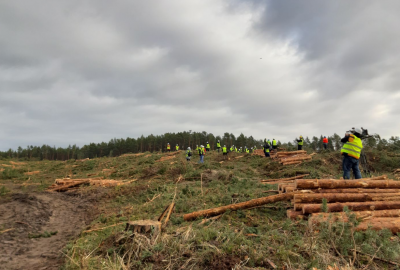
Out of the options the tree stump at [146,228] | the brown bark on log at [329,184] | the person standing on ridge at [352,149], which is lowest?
the tree stump at [146,228]

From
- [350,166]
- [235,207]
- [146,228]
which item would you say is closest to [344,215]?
[235,207]

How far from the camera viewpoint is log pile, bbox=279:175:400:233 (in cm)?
475

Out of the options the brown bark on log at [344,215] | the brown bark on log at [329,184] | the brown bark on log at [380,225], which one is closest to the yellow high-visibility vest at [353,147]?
the brown bark on log at [329,184]

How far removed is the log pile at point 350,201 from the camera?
4.75 metres

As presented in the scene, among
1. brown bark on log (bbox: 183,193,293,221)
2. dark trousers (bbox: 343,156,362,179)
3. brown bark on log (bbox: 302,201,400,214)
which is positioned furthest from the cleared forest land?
dark trousers (bbox: 343,156,362,179)

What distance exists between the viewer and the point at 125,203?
366 inches

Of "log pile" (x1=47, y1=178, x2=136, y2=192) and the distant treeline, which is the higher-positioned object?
the distant treeline

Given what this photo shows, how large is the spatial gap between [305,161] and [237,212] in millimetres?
12482

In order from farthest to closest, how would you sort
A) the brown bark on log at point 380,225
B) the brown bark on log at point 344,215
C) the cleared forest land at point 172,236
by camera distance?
the brown bark on log at point 344,215 → the brown bark on log at point 380,225 → the cleared forest land at point 172,236

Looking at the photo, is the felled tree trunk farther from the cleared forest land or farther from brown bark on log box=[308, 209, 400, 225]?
brown bark on log box=[308, 209, 400, 225]

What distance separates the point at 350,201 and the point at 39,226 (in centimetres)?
850

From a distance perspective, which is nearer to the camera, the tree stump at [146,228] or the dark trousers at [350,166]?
the tree stump at [146,228]

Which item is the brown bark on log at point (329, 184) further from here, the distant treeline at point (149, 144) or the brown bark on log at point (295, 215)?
the distant treeline at point (149, 144)

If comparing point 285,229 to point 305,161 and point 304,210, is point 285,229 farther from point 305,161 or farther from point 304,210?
point 305,161
